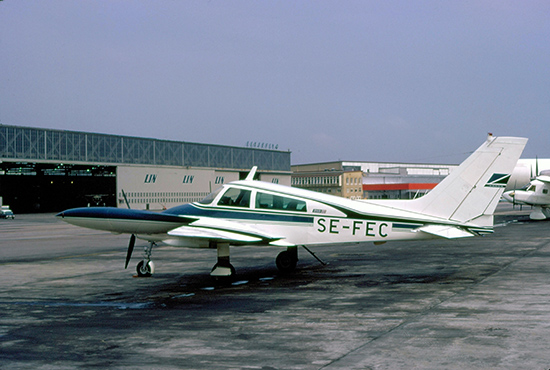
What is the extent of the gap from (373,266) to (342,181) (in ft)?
249

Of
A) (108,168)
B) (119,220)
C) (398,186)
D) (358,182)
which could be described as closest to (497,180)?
(119,220)

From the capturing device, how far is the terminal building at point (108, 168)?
6075 centimetres

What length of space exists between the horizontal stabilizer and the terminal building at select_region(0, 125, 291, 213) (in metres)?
50.5

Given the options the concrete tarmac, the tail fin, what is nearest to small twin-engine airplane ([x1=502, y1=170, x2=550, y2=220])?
the concrete tarmac

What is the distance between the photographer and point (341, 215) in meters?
13.1

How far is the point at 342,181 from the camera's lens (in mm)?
91312

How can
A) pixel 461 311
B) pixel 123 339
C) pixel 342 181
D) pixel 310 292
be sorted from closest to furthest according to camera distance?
pixel 123 339 → pixel 461 311 → pixel 310 292 → pixel 342 181

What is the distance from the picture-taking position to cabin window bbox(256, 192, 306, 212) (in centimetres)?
1333

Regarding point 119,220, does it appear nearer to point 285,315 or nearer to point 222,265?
point 222,265

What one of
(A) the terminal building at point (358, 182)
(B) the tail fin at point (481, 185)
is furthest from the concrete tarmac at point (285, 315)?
(A) the terminal building at point (358, 182)

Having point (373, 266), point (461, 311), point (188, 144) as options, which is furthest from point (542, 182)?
point (188, 144)

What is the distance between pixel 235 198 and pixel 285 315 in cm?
498

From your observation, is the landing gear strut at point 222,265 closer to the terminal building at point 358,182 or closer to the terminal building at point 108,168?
the terminal building at point 108,168

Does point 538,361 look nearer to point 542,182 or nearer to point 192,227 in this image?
point 192,227
